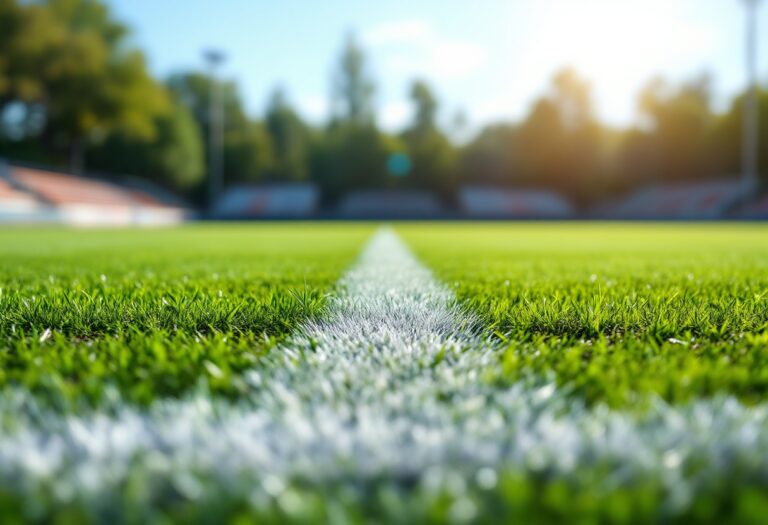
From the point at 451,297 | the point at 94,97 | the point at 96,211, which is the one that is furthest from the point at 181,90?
the point at 451,297

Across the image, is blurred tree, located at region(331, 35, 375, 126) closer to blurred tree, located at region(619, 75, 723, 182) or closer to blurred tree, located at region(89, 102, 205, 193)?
blurred tree, located at region(89, 102, 205, 193)

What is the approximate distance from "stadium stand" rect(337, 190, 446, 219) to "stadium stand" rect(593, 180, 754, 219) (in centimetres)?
1058

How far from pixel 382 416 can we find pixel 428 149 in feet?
124

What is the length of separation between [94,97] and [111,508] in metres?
33.1

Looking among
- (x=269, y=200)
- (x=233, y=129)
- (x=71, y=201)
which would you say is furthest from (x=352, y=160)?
(x=71, y=201)

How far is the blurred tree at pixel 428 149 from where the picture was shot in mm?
37625

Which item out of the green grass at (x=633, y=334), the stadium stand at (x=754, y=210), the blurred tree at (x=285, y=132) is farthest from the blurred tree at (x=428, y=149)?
the green grass at (x=633, y=334)

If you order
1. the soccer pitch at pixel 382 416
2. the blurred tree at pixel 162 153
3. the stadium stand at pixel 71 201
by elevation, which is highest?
the blurred tree at pixel 162 153

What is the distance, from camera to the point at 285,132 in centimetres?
4106

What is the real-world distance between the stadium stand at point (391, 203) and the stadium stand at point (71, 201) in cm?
1048

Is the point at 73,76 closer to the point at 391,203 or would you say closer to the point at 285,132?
the point at 285,132

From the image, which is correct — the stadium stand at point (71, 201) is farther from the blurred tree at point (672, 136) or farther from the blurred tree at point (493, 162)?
the blurred tree at point (672, 136)

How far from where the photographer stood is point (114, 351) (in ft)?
3.98

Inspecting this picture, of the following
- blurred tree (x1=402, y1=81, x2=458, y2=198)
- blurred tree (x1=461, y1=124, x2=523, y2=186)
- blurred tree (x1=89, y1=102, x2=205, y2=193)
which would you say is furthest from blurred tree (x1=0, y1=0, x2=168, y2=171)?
blurred tree (x1=461, y1=124, x2=523, y2=186)
